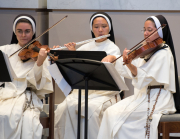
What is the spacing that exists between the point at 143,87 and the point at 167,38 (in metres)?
0.64

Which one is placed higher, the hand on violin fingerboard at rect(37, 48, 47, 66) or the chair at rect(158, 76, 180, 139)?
Result: the hand on violin fingerboard at rect(37, 48, 47, 66)

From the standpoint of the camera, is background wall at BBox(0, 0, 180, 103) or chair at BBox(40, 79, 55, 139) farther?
background wall at BBox(0, 0, 180, 103)

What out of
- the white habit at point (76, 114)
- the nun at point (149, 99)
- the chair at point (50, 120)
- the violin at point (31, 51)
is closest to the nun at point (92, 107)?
the white habit at point (76, 114)

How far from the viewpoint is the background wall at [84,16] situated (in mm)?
5027

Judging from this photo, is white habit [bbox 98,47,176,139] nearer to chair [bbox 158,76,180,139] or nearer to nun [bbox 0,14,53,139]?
chair [bbox 158,76,180,139]

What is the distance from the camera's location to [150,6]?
16.5 feet

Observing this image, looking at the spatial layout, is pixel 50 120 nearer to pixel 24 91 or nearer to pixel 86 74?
pixel 24 91

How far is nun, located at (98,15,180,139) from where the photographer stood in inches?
123

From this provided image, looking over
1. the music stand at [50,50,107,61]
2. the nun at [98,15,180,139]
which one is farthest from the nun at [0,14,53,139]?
the nun at [98,15,180,139]

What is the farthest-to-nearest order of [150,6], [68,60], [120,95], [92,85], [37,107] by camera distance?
[150,6] → [120,95] → [37,107] → [92,85] → [68,60]

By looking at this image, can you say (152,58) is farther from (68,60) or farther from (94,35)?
(94,35)

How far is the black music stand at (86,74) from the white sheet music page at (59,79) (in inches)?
1.6

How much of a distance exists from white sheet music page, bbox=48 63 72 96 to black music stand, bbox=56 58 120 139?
41mm

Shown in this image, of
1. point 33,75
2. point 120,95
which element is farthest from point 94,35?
point 33,75
